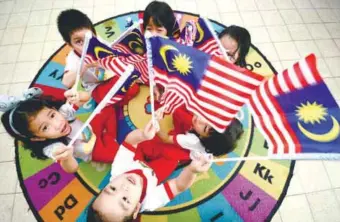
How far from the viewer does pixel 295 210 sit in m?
2.35

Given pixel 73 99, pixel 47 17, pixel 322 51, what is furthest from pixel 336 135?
pixel 47 17

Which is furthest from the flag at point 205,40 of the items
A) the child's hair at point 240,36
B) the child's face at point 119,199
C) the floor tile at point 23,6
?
the floor tile at point 23,6

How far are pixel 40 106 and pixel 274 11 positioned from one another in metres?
2.99

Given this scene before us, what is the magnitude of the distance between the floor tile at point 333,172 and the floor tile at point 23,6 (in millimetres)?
3726

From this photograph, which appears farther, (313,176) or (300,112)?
(313,176)

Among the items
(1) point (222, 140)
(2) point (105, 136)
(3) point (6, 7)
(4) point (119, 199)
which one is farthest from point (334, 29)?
(3) point (6, 7)

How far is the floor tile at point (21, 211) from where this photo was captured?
2281 mm

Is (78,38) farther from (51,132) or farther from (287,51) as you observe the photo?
(287,51)

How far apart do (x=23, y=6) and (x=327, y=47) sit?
3671 millimetres

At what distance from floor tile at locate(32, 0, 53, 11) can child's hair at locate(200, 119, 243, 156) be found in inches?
107

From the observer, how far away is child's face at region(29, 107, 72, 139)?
1931mm

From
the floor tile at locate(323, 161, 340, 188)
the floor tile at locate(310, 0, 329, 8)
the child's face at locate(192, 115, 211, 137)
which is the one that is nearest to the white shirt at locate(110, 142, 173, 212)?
the child's face at locate(192, 115, 211, 137)

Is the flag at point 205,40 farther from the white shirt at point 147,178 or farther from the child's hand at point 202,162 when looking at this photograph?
the white shirt at point 147,178

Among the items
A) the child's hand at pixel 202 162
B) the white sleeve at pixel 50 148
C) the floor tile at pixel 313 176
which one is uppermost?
the child's hand at pixel 202 162
